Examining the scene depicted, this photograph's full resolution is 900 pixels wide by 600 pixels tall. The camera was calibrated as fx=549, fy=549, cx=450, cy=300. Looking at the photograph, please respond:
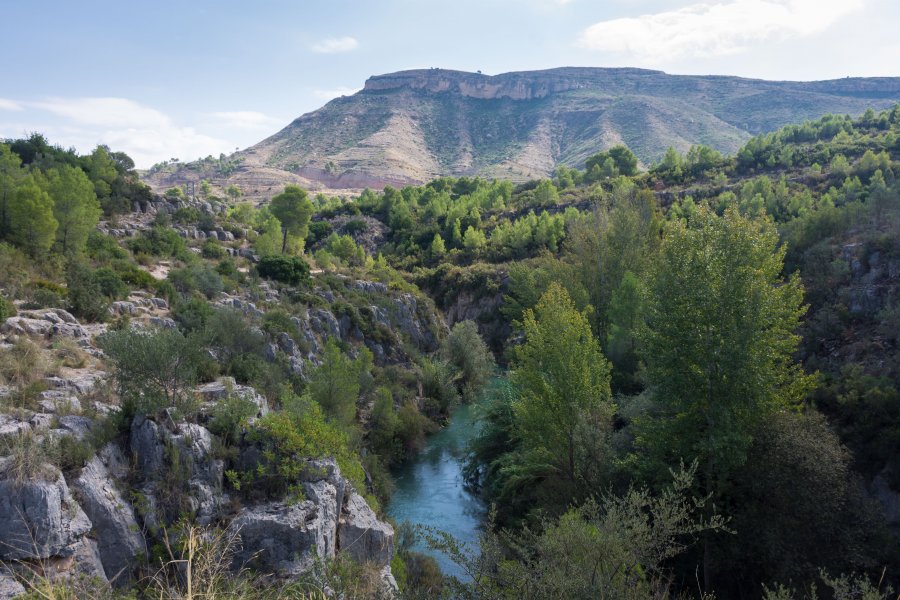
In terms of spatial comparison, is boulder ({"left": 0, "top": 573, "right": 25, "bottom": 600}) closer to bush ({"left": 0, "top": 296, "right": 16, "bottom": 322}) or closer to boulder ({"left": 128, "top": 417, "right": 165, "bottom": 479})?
boulder ({"left": 128, "top": 417, "right": 165, "bottom": 479})

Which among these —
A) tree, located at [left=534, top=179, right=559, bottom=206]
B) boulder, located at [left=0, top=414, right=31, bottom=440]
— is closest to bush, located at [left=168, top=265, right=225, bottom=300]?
boulder, located at [left=0, top=414, right=31, bottom=440]

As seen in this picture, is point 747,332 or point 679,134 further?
point 679,134

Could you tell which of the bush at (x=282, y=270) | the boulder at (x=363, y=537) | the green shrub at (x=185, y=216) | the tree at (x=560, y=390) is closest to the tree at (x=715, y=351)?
the tree at (x=560, y=390)

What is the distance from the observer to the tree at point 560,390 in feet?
62.8

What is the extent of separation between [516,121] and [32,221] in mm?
158268

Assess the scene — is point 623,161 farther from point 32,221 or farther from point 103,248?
point 32,221

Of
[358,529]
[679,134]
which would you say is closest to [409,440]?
[358,529]

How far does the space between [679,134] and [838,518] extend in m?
134

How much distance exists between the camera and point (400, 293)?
4706cm

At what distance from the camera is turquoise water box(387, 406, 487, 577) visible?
22453mm

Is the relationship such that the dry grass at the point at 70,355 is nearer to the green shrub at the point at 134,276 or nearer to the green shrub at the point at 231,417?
the green shrub at the point at 231,417

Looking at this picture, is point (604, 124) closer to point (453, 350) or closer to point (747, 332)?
point (453, 350)

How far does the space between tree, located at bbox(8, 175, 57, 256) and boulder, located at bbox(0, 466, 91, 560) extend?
733 inches

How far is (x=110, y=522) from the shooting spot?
10516 mm
